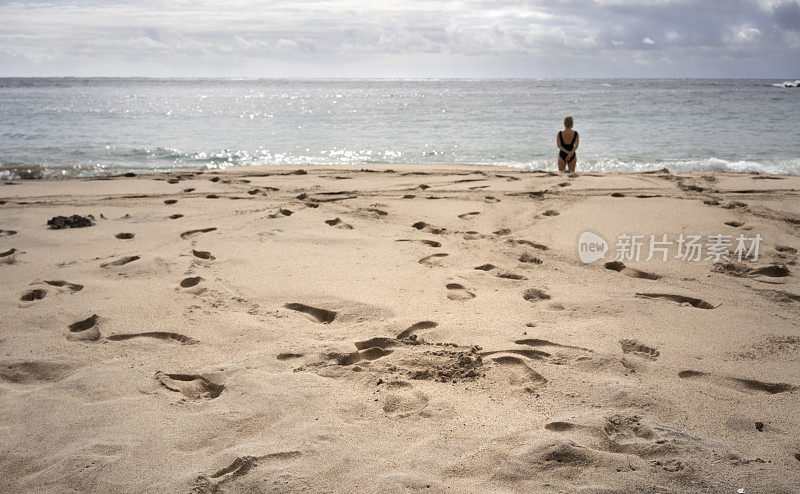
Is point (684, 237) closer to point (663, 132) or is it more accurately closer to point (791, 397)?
point (791, 397)

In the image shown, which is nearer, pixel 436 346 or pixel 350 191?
pixel 436 346

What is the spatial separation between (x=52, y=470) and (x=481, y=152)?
12.0 metres

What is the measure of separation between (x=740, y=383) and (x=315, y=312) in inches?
90.2

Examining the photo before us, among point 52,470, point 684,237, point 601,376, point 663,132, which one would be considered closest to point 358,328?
point 601,376

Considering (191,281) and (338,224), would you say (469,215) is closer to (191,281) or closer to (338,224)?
(338,224)

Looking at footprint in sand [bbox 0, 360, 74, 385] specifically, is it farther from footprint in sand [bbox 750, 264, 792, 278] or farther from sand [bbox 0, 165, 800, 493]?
footprint in sand [bbox 750, 264, 792, 278]

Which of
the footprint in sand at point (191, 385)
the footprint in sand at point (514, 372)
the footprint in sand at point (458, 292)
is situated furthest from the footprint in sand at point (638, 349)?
the footprint in sand at point (191, 385)

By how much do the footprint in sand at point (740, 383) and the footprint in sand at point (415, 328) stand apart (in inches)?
51.0

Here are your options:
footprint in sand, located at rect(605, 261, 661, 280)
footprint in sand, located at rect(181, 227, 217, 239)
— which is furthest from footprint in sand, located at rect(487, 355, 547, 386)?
footprint in sand, located at rect(181, 227, 217, 239)

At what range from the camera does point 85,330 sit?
2.96 m

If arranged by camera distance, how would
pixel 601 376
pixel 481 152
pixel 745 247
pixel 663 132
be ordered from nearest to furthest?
pixel 601 376
pixel 745 247
pixel 481 152
pixel 663 132

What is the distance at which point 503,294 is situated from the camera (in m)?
3.43

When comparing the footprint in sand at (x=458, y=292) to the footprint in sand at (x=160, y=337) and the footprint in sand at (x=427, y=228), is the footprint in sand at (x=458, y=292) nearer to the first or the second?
the footprint in sand at (x=427, y=228)

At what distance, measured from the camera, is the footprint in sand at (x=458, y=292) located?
11.1ft
